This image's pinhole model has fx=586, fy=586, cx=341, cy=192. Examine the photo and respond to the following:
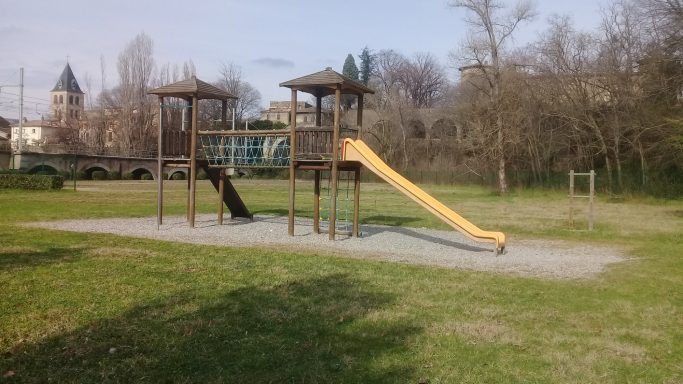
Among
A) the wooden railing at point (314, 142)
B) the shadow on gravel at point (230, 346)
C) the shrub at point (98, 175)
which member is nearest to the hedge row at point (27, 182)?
the wooden railing at point (314, 142)

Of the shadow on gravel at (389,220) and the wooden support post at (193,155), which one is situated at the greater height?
the wooden support post at (193,155)

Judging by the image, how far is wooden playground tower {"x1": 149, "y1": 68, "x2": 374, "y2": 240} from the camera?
13773mm

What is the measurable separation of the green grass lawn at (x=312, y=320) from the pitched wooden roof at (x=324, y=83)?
15.9 ft

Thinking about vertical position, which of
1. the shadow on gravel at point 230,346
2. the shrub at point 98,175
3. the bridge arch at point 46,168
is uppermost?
the bridge arch at point 46,168

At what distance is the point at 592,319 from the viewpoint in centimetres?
646

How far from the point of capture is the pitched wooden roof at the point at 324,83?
13682 mm

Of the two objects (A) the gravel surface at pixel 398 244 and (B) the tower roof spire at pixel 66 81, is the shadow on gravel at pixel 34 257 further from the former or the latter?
(B) the tower roof spire at pixel 66 81

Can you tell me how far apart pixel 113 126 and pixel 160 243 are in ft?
222

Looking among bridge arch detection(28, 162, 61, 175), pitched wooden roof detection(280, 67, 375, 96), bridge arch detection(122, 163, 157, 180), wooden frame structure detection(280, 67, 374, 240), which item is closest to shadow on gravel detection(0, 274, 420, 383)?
wooden frame structure detection(280, 67, 374, 240)

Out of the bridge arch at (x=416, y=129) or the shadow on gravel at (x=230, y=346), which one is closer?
the shadow on gravel at (x=230, y=346)

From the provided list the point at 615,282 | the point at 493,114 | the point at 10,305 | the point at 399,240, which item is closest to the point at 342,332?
the point at 10,305

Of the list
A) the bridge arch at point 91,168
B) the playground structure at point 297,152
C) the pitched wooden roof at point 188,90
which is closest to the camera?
the playground structure at point 297,152

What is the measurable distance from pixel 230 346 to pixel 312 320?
3.80 ft

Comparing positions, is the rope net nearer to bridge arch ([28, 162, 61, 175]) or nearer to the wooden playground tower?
the wooden playground tower
